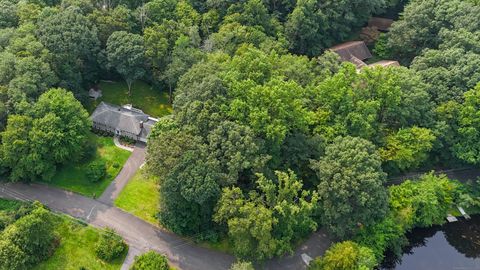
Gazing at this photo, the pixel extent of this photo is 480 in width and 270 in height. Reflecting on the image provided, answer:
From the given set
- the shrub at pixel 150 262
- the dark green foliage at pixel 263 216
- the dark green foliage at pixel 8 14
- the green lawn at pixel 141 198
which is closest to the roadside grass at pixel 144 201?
the green lawn at pixel 141 198

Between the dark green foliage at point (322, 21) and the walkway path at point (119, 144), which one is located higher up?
the dark green foliage at point (322, 21)

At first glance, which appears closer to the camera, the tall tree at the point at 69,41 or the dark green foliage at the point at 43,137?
the dark green foliage at the point at 43,137

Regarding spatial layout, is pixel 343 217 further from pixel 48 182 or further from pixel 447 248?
pixel 48 182

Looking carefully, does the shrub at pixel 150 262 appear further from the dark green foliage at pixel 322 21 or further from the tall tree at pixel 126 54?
the dark green foliage at pixel 322 21

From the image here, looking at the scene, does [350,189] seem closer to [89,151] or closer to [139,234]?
[139,234]

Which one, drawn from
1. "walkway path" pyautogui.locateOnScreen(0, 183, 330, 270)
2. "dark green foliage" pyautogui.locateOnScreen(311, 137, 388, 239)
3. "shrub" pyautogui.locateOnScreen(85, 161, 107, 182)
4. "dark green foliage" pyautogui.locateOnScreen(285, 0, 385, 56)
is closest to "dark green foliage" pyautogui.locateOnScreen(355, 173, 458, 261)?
"dark green foliage" pyautogui.locateOnScreen(311, 137, 388, 239)

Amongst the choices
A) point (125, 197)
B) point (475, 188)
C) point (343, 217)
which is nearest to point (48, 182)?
point (125, 197)
